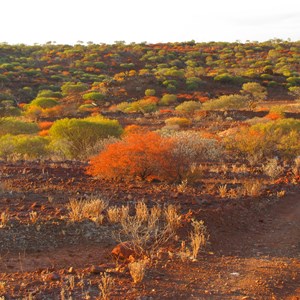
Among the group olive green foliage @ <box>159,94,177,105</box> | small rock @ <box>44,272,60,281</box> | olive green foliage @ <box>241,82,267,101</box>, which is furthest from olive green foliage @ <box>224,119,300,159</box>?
olive green foliage @ <box>241,82,267,101</box>

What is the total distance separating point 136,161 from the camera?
35.1 feet

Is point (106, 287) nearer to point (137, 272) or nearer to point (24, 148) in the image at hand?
point (137, 272)

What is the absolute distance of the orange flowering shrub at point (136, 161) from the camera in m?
10.6

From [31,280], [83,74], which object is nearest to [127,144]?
[31,280]

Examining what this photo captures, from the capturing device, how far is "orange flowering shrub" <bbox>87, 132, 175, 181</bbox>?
34.9 ft

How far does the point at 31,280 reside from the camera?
5.26 m

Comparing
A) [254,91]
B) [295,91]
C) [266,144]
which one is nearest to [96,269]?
[266,144]

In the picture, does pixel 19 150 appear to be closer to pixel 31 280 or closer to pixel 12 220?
pixel 12 220

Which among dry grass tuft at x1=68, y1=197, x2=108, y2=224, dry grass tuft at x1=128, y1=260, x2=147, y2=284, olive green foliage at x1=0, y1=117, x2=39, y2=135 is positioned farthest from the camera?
olive green foliage at x1=0, y1=117, x2=39, y2=135

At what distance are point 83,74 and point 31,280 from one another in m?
47.9

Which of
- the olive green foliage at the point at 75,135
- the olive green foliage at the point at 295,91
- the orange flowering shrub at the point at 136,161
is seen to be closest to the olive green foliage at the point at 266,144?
the olive green foliage at the point at 75,135

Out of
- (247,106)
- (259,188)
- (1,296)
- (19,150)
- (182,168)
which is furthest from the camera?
(247,106)

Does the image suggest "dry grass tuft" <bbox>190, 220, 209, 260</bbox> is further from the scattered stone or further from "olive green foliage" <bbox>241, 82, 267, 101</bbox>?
"olive green foliage" <bbox>241, 82, 267, 101</bbox>

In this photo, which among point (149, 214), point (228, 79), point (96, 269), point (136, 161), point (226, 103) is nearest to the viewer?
point (96, 269)
